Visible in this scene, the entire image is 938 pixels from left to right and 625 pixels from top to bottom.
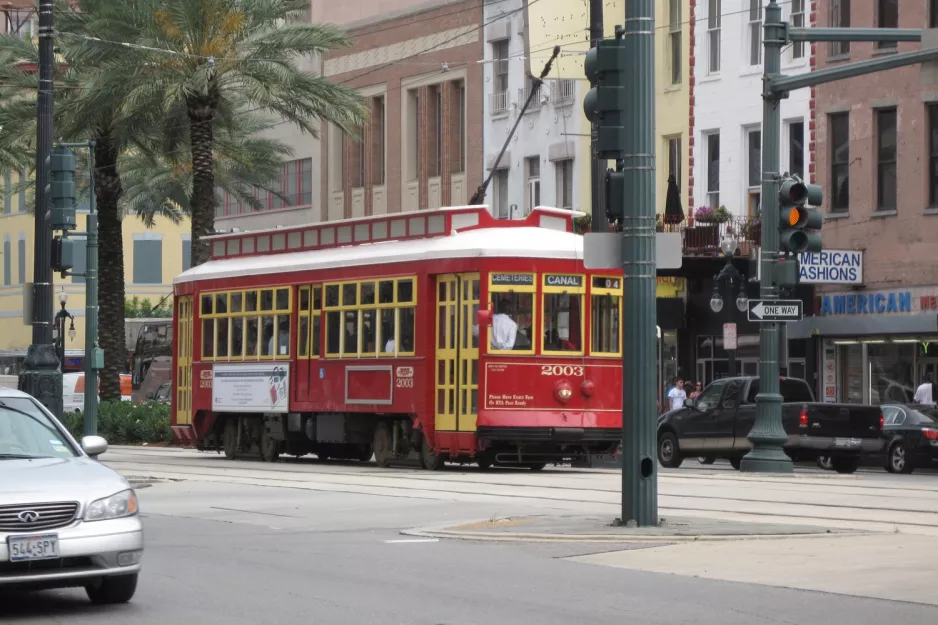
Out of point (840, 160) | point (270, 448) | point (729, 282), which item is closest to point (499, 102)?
point (729, 282)

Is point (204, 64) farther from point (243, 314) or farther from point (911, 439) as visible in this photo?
point (911, 439)

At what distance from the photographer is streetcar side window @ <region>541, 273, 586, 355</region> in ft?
83.5

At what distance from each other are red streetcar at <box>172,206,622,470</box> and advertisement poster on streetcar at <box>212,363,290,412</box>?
36mm

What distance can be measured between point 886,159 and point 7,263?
57.3m

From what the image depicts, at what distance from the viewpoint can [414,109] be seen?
5388 centimetres

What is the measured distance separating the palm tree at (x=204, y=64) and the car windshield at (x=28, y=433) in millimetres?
24531

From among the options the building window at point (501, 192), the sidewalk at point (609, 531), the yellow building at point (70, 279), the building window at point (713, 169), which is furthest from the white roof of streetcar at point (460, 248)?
the yellow building at point (70, 279)

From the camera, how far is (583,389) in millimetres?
25531

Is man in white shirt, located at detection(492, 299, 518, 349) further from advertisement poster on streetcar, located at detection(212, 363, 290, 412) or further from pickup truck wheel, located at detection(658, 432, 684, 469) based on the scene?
pickup truck wheel, located at detection(658, 432, 684, 469)

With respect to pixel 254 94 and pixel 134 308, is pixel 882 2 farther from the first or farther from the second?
pixel 134 308

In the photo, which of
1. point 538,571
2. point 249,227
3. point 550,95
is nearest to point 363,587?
point 538,571

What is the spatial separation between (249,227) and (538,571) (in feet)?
173

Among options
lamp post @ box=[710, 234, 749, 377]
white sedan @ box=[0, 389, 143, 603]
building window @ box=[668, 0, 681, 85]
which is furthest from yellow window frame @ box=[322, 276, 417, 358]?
building window @ box=[668, 0, 681, 85]

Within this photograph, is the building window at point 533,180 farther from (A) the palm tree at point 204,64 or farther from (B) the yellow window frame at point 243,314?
(B) the yellow window frame at point 243,314
